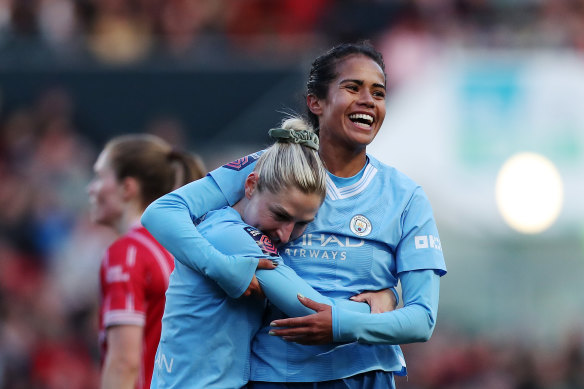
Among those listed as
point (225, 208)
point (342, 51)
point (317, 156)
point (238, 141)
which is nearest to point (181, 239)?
point (225, 208)

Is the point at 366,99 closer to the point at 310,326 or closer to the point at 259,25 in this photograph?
the point at 310,326

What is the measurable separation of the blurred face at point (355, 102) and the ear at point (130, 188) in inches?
49.0

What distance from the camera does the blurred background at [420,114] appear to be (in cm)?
1038

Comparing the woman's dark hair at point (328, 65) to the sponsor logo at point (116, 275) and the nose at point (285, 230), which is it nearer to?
the nose at point (285, 230)

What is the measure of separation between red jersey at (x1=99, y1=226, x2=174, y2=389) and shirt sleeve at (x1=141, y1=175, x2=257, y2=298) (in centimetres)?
88

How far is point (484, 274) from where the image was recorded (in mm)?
11672

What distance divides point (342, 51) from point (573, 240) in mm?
8016

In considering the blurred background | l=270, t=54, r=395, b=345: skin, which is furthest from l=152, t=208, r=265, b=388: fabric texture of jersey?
the blurred background

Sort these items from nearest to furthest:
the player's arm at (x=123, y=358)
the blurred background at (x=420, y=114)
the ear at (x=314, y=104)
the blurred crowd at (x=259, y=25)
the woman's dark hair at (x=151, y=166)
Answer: the ear at (x=314, y=104) < the player's arm at (x=123, y=358) < the woman's dark hair at (x=151, y=166) < the blurred background at (x=420, y=114) < the blurred crowd at (x=259, y=25)

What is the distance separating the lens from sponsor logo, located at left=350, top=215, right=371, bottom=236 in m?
3.58

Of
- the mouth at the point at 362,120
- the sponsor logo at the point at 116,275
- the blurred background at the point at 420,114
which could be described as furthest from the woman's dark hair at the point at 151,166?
the blurred background at the point at 420,114

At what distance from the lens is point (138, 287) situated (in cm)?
450

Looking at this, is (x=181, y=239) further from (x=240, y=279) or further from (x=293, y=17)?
(x=293, y=17)

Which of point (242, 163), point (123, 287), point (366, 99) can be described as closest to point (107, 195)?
point (123, 287)
